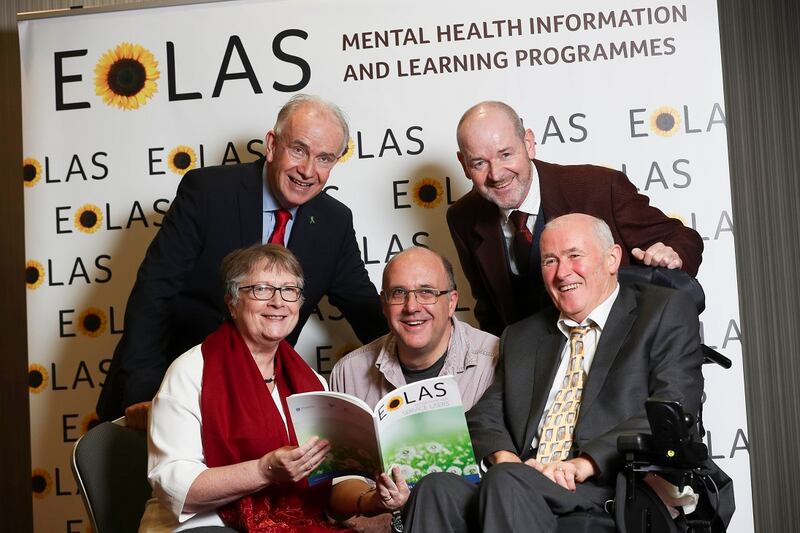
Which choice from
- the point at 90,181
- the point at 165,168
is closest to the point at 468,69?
the point at 165,168

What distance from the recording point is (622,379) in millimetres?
2721

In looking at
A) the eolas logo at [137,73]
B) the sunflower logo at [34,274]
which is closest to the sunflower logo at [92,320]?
the sunflower logo at [34,274]

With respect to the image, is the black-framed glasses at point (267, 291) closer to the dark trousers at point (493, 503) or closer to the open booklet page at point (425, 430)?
the open booklet page at point (425, 430)

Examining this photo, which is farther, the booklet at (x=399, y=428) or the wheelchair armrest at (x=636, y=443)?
the booklet at (x=399, y=428)

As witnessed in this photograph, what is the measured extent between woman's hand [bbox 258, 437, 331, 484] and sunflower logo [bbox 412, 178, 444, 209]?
1901 mm

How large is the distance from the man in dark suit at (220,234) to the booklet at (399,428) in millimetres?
1111

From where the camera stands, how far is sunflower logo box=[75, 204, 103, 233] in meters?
4.38

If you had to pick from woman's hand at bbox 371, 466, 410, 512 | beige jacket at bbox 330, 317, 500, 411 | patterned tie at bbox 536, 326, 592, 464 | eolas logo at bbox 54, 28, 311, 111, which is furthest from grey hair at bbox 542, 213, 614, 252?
eolas logo at bbox 54, 28, 311, 111

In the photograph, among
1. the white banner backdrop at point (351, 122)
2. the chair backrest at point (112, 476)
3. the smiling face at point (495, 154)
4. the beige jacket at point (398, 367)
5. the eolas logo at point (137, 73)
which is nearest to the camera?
the chair backrest at point (112, 476)

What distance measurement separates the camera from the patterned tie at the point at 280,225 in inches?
145

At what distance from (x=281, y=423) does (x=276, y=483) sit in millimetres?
168

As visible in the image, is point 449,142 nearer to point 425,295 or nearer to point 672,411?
point 425,295

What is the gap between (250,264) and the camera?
275 cm

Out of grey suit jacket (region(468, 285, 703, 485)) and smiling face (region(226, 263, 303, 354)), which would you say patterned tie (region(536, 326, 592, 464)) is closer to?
grey suit jacket (region(468, 285, 703, 485))
